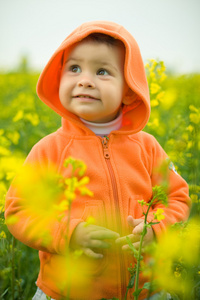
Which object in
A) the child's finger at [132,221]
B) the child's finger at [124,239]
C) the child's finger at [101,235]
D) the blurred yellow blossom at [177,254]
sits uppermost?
the blurred yellow blossom at [177,254]

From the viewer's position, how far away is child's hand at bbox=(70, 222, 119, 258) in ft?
4.48

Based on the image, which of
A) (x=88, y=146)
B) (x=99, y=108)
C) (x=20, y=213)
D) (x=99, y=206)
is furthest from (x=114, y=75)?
(x=20, y=213)

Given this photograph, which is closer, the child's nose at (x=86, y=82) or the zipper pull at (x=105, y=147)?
the child's nose at (x=86, y=82)

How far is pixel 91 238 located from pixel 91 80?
68cm

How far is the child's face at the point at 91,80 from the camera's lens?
1.58 m

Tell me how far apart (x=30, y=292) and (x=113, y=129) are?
1080 millimetres

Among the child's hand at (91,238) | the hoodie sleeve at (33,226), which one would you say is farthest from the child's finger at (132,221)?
the hoodie sleeve at (33,226)

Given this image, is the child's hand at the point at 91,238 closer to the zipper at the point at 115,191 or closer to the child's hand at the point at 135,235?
the child's hand at the point at 135,235

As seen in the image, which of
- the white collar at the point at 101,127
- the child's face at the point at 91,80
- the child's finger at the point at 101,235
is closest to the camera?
the child's finger at the point at 101,235

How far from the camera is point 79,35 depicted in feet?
5.19

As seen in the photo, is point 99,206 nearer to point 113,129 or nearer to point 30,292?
point 113,129

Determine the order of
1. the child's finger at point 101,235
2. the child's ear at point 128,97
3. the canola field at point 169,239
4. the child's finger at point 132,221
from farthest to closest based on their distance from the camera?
the child's ear at point 128,97
the child's finger at point 132,221
the child's finger at point 101,235
the canola field at point 169,239

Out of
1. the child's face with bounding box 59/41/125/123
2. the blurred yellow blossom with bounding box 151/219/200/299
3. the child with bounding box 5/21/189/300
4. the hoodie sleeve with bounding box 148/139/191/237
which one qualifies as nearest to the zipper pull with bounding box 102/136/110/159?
the child with bounding box 5/21/189/300

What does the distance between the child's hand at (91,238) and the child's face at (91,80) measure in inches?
20.9
